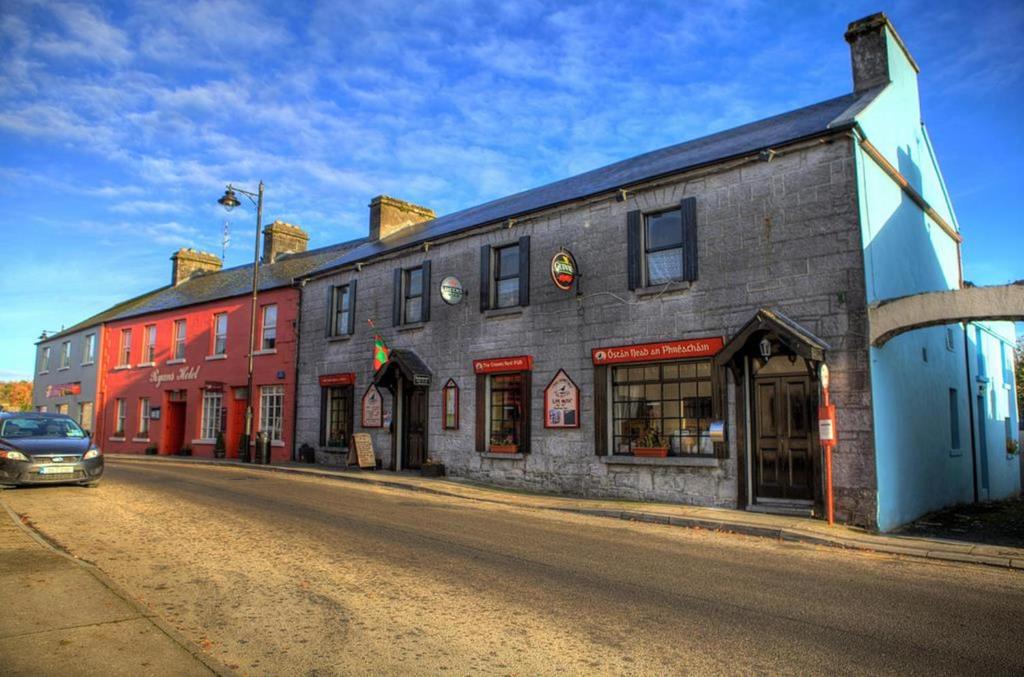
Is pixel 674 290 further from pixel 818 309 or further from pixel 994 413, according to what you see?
pixel 994 413

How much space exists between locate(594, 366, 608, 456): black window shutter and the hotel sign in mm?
20048

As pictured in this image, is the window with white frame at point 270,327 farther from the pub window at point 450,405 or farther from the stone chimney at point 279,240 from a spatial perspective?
the pub window at point 450,405

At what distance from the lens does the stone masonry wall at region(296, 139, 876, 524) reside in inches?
449

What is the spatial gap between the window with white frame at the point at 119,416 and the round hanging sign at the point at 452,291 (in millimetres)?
22317

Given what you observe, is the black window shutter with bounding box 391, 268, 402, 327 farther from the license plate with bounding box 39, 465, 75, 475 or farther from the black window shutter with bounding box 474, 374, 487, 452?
the license plate with bounding box 39, 465, 75, 475

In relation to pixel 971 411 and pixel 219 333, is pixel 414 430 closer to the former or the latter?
pixel 219 333

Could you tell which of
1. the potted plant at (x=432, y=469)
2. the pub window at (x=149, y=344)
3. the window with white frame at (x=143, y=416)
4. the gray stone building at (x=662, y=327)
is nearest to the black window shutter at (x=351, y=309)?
the gray stone building at (x=662, y=327)

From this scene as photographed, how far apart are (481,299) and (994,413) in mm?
14907

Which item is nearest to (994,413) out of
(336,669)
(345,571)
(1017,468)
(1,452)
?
(1017,468)

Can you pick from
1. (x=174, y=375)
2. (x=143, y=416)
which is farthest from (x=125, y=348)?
(x=174, y=375)

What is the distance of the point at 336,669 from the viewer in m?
4.50

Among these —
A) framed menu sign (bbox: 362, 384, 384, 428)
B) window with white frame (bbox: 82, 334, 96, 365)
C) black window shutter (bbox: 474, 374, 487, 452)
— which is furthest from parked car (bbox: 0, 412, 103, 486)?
window with white frame (bbox: 82, 334, 96, 365)

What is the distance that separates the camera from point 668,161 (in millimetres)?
15836

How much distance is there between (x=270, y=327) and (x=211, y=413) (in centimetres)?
540
